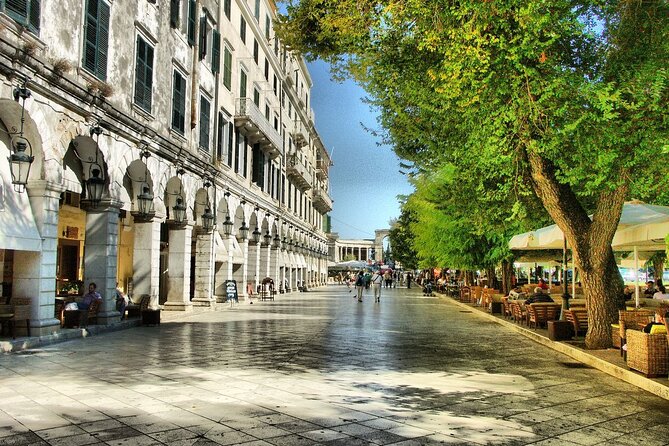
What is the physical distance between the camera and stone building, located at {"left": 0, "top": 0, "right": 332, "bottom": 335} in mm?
11438

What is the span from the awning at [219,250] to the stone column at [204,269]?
80 centimetres

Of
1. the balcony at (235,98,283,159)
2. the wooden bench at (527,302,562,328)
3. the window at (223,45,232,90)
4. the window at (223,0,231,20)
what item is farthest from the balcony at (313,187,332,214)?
the wooden bench at (527,302,562,328)

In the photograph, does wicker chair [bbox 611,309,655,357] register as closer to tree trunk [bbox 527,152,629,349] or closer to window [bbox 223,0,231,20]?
tree trunk [bbox 527,152,629,349]

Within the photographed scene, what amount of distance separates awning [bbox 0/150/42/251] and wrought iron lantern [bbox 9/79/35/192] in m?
0.20

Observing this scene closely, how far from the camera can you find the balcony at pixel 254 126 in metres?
26.5

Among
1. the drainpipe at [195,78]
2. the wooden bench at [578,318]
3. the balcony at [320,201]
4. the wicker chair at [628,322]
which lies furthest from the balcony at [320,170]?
the wicker chair at [628,322]

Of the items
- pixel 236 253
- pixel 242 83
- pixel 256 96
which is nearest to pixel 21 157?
pixel 236 253

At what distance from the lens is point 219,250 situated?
24.3 meters

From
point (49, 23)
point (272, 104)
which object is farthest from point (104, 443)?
point (272, 104)

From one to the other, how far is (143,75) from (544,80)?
11871 millimetres

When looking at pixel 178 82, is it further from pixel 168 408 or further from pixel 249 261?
pixel 168 408

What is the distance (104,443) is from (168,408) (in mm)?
1300

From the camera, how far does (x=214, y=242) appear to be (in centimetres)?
2347

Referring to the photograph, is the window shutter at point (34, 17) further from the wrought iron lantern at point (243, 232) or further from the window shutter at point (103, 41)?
the wrought iron lantern at point (243, 232)
